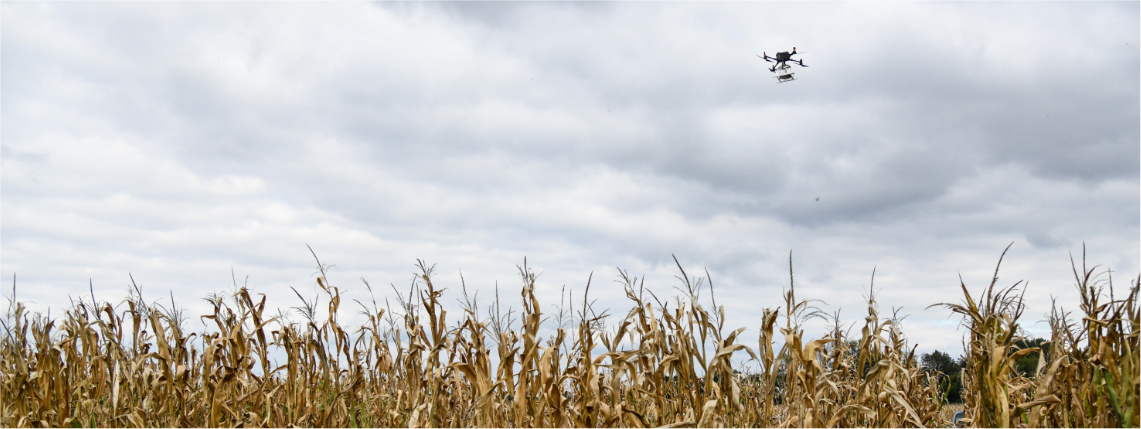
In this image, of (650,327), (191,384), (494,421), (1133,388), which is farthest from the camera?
(191,384)

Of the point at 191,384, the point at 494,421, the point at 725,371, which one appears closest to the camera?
the point at 725,371

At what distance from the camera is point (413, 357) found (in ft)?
15.8

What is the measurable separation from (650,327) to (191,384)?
11.3 feet

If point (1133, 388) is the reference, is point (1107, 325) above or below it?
above

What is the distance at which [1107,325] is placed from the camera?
3592mm

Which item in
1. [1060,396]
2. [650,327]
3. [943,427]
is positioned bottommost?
[943,427]

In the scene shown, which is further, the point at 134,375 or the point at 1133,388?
the point at 134,375

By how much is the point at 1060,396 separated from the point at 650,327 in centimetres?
243

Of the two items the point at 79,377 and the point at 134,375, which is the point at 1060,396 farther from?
the point at 79,377

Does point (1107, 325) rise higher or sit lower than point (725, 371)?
higher

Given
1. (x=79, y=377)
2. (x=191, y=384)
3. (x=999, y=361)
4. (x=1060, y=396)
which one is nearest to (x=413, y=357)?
(x=191, y=384)

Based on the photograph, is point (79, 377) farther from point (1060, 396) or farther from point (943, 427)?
point (1060, 396)

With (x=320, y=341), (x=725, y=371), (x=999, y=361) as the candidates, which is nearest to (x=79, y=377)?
(x=320, y=341)

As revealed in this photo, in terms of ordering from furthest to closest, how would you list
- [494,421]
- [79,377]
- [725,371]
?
[79,377] → [494,421] → [725,371]
